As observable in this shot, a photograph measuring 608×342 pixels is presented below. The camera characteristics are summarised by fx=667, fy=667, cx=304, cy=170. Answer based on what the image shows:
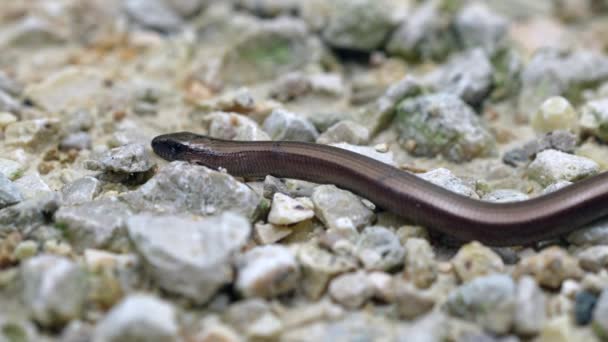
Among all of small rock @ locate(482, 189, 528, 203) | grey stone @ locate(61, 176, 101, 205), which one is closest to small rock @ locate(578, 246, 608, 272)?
small rock @ locate(482, 189, 528, 203)

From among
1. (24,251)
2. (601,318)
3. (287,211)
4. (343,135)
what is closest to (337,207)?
(287,211)

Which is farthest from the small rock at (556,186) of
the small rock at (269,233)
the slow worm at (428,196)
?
the small rock at (269,233)

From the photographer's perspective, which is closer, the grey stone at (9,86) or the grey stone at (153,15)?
the grey stone at (9,86)

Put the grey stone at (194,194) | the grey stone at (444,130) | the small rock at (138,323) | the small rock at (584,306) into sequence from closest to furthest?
1. the small rock at (138,323)
2. the small rock at (584,306)
3. the grey stone at (194,194)
4. the grey stone at (444,130)

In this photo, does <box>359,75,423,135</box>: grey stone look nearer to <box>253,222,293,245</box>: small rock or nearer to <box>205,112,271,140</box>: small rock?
<box>205,112,271,140</box>: small rock

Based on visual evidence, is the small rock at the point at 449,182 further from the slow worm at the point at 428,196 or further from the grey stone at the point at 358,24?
the grey stone at the point at 358,24

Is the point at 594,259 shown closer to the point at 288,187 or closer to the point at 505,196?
the point at 505,196
